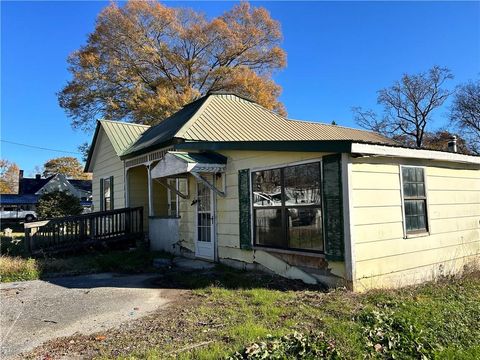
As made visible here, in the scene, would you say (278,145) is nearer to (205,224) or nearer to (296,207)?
(296,207)

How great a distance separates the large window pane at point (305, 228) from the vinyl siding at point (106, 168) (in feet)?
31.3

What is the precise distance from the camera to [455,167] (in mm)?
8867

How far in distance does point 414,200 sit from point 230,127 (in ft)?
19.0

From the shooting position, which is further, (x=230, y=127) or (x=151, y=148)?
(x=151, y=148)

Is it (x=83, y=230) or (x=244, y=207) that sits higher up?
(x=244, y=207)

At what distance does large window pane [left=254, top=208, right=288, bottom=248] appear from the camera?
25.4 feet

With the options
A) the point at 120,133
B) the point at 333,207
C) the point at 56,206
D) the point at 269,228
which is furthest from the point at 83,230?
the point at 56,206

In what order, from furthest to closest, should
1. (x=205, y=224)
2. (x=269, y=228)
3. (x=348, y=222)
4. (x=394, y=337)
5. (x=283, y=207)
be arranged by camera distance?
(x=205, y=224) < (x=269, y=228) < (x=283, y=207) < (x=348, y=222) < (x=394, y=337)

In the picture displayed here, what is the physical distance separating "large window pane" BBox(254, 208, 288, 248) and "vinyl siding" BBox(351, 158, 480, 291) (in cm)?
166

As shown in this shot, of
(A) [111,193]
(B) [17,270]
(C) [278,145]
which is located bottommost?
(B) [17,270]

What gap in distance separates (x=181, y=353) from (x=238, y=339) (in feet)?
2.18

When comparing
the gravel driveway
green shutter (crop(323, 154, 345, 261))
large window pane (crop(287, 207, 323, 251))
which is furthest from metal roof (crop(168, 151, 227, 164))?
green shutter (crop(323, 154, 345, 261))

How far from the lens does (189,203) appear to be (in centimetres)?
1082

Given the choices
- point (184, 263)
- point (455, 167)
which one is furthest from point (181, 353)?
point (455, 167)
